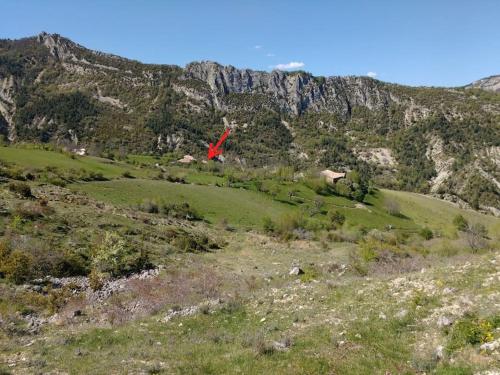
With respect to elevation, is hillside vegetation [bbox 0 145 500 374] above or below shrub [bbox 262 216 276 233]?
above

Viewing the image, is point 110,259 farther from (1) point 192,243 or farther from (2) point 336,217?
(2) point 336,217

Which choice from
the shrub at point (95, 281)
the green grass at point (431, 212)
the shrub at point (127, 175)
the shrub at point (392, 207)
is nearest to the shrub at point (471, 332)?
the shrub at point (95, 281)

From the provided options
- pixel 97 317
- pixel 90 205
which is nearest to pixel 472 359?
pixel 97 317

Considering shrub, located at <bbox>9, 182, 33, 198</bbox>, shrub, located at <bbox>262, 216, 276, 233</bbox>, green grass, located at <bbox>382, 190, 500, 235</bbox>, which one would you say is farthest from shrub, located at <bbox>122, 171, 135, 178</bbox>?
green grass, located at <bbox>382, 190, 500, 235</bbox>

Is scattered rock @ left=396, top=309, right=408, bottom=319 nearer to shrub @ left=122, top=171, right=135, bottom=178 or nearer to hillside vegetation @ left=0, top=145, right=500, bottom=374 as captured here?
hillside vegetation @ left=0, top=145, right=500, bottom=374

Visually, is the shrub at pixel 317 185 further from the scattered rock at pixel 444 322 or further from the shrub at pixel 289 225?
the scattered rock at pixel 444 322

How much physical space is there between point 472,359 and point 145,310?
14093mm

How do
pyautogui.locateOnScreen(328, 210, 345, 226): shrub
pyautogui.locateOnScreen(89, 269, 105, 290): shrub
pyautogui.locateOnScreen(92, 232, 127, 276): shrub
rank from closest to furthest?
pyautogui.locateOnScreen(89, 269, 105, 290): shrub < pyautogui.locateOnScreen(92, 232, 127, 276): shrub < pyautogui.locateOnScreen(328, 210, 345, 226): shrub

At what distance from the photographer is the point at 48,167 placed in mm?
83562

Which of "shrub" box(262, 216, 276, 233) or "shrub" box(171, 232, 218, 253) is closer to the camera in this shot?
"shrub" box(171, 232, 218, 253)

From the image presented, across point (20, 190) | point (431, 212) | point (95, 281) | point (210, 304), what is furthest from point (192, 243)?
point (431, 212)

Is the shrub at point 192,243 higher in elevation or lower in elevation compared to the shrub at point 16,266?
lower

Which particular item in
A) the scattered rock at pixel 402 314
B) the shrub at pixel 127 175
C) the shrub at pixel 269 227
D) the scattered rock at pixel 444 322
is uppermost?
the scattered rock at pixel 444 322

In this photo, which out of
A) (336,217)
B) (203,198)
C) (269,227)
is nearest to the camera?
(269,227)
